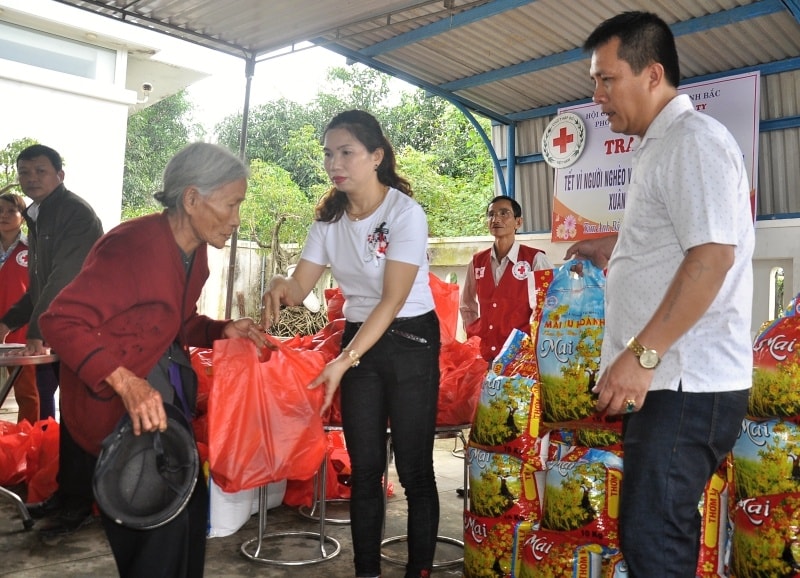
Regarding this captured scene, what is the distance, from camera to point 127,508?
1622 millimetres

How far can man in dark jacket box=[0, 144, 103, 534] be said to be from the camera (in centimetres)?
323

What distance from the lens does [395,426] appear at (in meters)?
2.32

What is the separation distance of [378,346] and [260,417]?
20.1 inches

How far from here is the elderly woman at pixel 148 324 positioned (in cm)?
161

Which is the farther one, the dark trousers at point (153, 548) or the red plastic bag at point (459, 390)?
the red plastic bag at point (459, 390)

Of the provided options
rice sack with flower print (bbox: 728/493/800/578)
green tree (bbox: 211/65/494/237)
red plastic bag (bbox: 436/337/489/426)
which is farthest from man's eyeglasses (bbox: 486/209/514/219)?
green tree (bbox: 211/65/494/237)

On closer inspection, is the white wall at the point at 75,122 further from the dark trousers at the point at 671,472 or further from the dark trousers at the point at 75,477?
the dark trousers at the point at 671,472

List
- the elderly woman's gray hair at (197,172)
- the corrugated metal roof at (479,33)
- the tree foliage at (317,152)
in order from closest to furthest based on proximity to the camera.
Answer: the elderly woman's gray hair at (197,172)
the corrugated metal roof at (479,33)
the tree foliage at (317,152)

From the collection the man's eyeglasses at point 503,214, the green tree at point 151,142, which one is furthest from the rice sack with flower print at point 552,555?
the green tree at point 151,142

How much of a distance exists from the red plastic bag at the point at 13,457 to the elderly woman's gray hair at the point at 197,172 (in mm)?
2548

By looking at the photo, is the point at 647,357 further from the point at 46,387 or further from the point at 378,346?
the point at 46,387

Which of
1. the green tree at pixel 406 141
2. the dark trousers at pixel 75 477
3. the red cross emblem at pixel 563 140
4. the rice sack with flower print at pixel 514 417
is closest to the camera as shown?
the rice sack with flower print at pixel 514 417

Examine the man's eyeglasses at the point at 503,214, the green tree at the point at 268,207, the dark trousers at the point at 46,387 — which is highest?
the green tree at the point at 268,207

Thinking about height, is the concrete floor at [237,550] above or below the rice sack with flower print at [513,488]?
below
